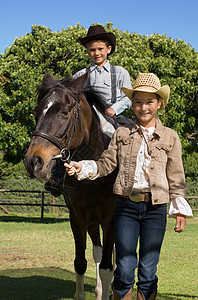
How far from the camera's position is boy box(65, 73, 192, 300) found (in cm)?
321

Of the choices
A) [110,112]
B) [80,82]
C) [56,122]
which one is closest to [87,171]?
[56,122]

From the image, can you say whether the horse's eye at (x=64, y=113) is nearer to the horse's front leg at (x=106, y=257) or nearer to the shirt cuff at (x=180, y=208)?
the shirt cuff at (x=180, y=208)

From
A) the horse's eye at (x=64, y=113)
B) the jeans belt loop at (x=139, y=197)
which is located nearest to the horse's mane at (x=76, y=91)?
the horse's eye at (x=64, y=113)

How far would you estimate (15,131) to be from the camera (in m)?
16.7

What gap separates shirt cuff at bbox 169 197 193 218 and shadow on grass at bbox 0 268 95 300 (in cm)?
313

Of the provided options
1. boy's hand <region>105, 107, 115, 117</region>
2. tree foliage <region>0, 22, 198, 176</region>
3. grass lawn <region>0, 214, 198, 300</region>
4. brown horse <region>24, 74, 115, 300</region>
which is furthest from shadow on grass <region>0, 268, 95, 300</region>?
tree foliage <region>0, 22, 198, 176</region>

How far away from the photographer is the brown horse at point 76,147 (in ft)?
10.7

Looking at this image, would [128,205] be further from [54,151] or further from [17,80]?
[17,80]

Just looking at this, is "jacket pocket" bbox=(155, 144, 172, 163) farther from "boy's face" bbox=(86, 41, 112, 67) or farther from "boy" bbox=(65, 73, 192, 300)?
"boy's face" bbox=(86, 41, 112, 67)

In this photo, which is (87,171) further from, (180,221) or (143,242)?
(180,221)

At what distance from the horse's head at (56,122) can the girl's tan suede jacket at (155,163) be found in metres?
0.43

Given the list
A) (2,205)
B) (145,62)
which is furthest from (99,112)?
(2,205)

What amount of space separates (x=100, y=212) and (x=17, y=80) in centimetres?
1369

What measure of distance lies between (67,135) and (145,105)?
2.46ft
